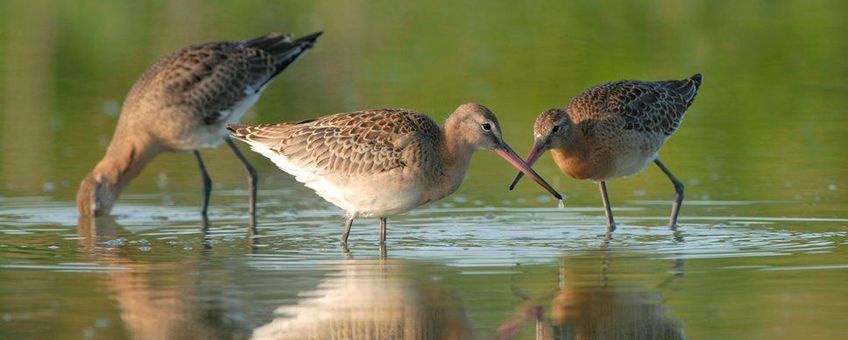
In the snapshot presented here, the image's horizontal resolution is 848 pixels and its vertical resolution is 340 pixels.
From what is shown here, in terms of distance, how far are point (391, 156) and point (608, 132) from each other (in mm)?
2365

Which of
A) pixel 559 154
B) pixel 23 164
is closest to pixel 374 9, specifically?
pixel 23 164

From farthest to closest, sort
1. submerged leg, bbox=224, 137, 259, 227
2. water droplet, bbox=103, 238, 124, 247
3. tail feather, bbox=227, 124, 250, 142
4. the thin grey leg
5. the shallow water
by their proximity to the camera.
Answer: submerged leg, bbox=224, 137, 259, 227 < tail feather, bbox=227, 124, 250, 142 < water droplet, bbox=103, 238, 124, 247 < the thin grey leg < the shallow water

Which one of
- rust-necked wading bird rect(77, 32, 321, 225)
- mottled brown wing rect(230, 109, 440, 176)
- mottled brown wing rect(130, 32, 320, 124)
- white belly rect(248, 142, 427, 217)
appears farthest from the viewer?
mottled brown wing rect(130, 32, 320, 124)

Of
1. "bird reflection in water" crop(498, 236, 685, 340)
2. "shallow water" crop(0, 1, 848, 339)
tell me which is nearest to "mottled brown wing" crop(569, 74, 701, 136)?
"shallow water" crop(0, 1, 848, 339)

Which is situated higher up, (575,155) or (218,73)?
(218,73)

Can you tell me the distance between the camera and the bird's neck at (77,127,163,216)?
1435cm

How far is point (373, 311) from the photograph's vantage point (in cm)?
892

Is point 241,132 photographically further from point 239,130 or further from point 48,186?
point 48,186

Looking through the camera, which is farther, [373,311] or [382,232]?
[382,232]

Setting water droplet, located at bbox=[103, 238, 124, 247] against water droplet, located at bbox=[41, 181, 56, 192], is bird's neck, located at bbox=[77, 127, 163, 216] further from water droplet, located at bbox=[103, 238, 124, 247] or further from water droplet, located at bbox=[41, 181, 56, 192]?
water droplet, located at bbox=[103, 238, 124, 247]

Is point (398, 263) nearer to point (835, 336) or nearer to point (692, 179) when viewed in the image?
point (835, 336)

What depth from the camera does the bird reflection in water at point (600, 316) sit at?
8.18 meters

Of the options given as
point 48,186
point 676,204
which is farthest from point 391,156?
point 48,186

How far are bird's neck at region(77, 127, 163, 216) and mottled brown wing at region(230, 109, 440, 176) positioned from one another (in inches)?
103
